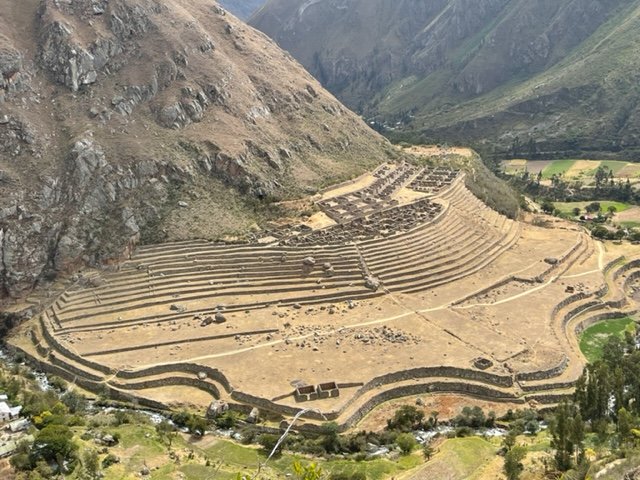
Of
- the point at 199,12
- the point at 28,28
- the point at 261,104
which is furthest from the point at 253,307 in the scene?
the point at 199,12

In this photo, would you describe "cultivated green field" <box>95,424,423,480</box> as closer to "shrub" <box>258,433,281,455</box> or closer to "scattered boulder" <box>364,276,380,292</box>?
"shrub" <box>258,433,281,455</box>

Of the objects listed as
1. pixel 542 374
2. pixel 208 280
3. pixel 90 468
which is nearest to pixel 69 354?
pixel 208 280

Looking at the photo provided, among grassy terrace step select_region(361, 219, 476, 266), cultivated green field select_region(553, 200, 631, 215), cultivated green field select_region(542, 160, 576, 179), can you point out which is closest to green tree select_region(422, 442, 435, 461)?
grassy terrace step select_region(361, 219, 476, 266)

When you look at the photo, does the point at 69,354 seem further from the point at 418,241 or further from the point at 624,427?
the point at 624,427

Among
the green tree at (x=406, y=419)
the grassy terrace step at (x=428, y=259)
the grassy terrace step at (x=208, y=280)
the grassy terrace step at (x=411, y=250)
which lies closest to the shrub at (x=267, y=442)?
the green tree at (x=406, y=419)

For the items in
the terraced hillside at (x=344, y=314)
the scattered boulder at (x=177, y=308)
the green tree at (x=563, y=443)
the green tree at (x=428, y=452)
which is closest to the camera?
the green tree at (x=563, y=443)

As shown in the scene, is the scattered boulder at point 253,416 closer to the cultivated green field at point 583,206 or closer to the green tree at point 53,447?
the green tree at point 53,447
